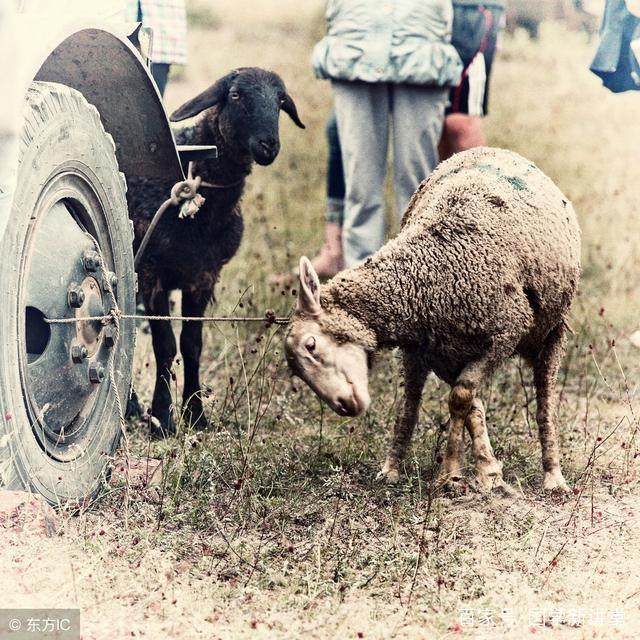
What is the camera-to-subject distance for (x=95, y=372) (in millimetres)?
3527

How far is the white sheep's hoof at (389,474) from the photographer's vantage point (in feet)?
13.5

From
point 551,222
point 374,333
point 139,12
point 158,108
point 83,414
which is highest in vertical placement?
point 139,12

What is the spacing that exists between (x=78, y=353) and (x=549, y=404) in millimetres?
1815

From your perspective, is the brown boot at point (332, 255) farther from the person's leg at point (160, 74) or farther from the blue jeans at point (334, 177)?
the person's leg at point (160, 74)

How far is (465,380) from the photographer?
3742mm

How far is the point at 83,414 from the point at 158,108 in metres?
1.14

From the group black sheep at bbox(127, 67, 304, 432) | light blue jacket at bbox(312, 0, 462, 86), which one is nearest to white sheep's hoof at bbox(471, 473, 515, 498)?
black sheep at bbox(127, 67, 304, 432)

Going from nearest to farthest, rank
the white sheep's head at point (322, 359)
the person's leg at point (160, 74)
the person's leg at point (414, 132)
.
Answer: the white sheep's head at point (322, 359), the person's leg at point (160, 74), the person's leg at point (414, 132)

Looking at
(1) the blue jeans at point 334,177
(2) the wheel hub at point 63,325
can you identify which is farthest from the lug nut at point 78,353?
(1) the blue jeans at point 334,177

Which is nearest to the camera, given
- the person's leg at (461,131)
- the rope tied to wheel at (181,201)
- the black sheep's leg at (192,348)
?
the rope tied to wheel at (181,201)

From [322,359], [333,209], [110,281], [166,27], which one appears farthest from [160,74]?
[322,359]

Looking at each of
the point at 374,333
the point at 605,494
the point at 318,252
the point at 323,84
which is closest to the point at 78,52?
the point at 374,333

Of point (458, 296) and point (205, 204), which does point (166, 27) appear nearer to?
point (205, 204)

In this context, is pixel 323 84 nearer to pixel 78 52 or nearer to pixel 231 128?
pixel 231 128
